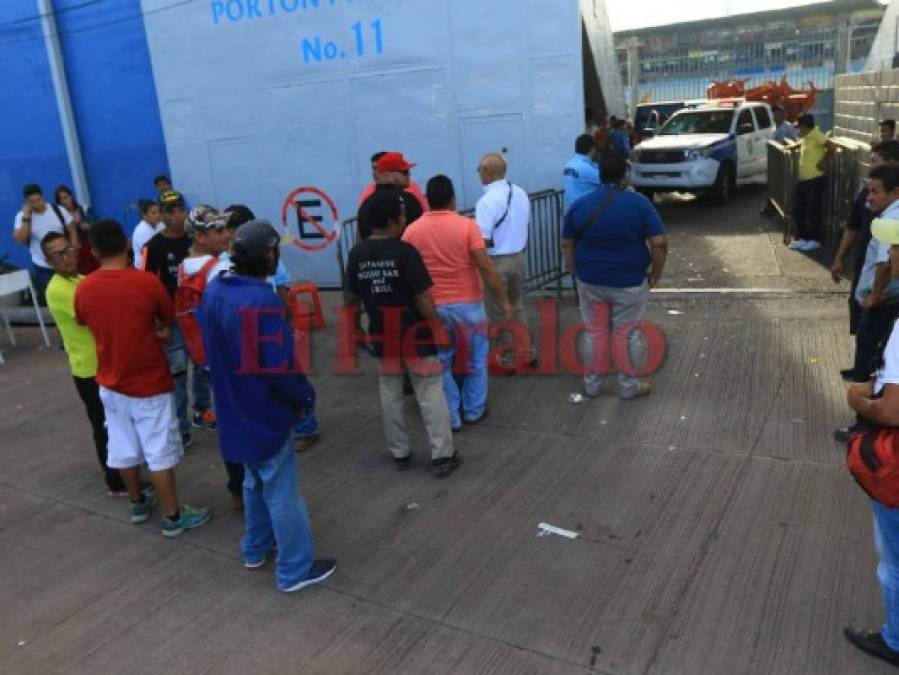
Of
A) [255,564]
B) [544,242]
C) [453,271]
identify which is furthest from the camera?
[544,242]

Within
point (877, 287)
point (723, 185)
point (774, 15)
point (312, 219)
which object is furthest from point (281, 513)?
point (774, 15)

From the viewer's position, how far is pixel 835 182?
926cm

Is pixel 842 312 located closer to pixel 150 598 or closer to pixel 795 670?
pixel 795 670

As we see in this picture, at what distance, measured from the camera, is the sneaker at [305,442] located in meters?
5.25

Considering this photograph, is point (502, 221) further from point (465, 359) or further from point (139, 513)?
point (139, 513)

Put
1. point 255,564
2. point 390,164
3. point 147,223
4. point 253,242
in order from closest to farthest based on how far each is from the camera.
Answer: point 253,242 < point 255,564 < point 390,164 < point 147,223

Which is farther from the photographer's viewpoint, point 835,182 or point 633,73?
point 633,73

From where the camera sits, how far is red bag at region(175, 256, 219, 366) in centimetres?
440

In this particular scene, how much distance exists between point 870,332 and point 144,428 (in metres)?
4.16

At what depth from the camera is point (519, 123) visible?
26.7 feet

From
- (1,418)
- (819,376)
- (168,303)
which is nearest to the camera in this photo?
(168,303)

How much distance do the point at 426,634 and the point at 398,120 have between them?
679cm

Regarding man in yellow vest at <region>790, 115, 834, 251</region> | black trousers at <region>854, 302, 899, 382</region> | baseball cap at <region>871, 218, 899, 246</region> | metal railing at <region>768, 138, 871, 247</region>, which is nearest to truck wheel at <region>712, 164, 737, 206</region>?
metal railing at <region>768, 138, 871, 247</region>

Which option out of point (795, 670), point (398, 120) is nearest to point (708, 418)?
point (795, 670)
